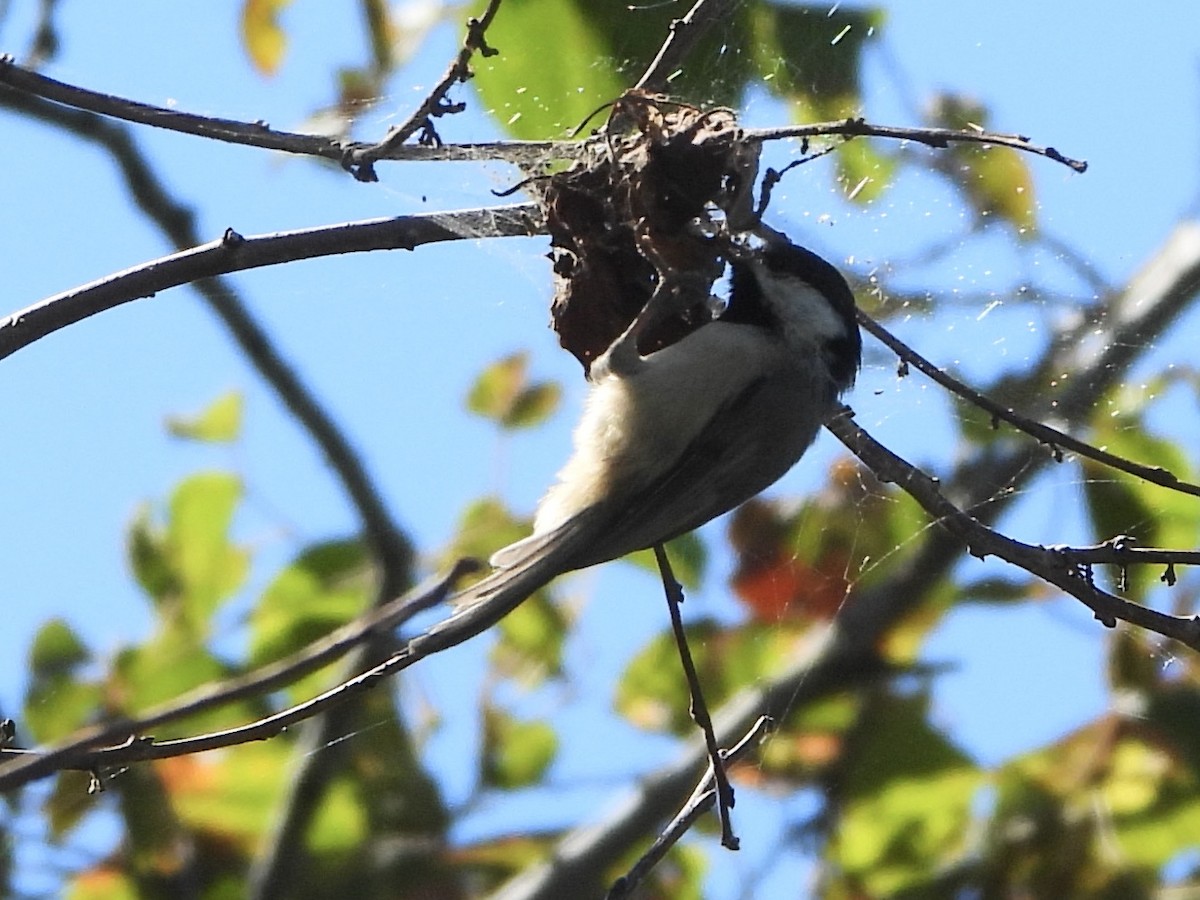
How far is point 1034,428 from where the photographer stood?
237 centimetres

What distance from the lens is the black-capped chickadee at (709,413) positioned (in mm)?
2493

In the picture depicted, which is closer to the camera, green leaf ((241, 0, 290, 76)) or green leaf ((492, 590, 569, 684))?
green leaf ((241, 0, 290, 76))

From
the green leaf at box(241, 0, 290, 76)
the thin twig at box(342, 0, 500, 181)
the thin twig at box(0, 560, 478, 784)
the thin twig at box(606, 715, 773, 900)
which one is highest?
the green leaf at box(241, 0, 290, 76)

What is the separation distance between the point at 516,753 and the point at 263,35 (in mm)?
2056

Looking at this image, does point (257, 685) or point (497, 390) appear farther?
point (497, 390)

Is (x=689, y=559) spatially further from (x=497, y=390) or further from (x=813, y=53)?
(x=813, y=53)

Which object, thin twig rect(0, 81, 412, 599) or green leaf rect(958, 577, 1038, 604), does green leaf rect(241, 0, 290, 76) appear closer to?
thin twig rect(0, 81, 412, 599)

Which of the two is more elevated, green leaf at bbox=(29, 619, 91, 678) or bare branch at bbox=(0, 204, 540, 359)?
green leaf at bbox=(29, 619, 91, 678)

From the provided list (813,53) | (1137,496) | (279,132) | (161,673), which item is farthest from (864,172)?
(161,673)

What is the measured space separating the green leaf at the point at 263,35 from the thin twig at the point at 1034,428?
1737mm

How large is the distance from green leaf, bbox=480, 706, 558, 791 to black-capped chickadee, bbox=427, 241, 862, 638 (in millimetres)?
1567

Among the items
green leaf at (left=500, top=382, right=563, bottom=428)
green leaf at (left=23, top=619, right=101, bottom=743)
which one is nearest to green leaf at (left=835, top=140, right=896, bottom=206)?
green leaf at (left=500, top=382, right=563, bottom=428)

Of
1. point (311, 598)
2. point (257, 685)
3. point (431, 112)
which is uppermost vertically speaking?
point (311, 598)

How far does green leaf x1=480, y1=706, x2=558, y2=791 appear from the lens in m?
4.09
